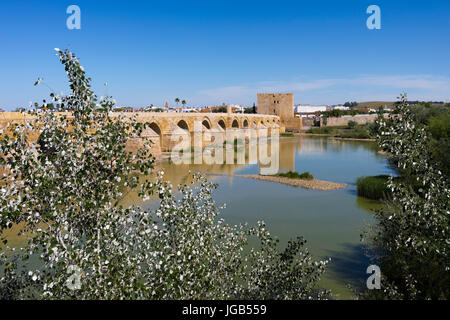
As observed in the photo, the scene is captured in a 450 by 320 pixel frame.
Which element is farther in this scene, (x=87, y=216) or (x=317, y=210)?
(x=317, y=210)

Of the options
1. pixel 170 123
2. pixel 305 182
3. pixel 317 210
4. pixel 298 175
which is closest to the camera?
pixel 317 210

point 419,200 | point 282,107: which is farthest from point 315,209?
point 282,107

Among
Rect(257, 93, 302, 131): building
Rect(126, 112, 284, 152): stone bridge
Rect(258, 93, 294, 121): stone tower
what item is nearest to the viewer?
Rect(126, 112, 284, 152): stone bridge

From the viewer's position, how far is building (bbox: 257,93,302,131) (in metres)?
68.0

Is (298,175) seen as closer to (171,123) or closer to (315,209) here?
(315,209)

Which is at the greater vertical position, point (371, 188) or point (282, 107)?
point (282, 107)

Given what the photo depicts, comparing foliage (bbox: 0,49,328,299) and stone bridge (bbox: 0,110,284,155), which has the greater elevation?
stone bridge (bbox: 0,110,284,155)

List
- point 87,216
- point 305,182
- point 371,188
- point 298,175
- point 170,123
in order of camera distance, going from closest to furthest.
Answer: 1. point 87,216
2. point 371,188
3. point 305,182
4. point 298,175
5. point 170,123

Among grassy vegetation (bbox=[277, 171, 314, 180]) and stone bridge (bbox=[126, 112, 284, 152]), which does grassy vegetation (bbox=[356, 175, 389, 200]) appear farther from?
stone bridge (bbox=[126, 112, 284, 152])

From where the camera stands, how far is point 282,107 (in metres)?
70.2

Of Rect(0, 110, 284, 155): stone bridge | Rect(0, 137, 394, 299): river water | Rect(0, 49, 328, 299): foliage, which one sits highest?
Rect(0, 110, 284, 155): stone bridge

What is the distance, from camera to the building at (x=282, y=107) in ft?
223

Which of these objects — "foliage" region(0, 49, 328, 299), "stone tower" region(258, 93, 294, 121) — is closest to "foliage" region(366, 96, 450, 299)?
"foliage" region(0, 49, 328, 299)

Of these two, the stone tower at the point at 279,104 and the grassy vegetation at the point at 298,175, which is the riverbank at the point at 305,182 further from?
the stone tower at the point at 279,104
